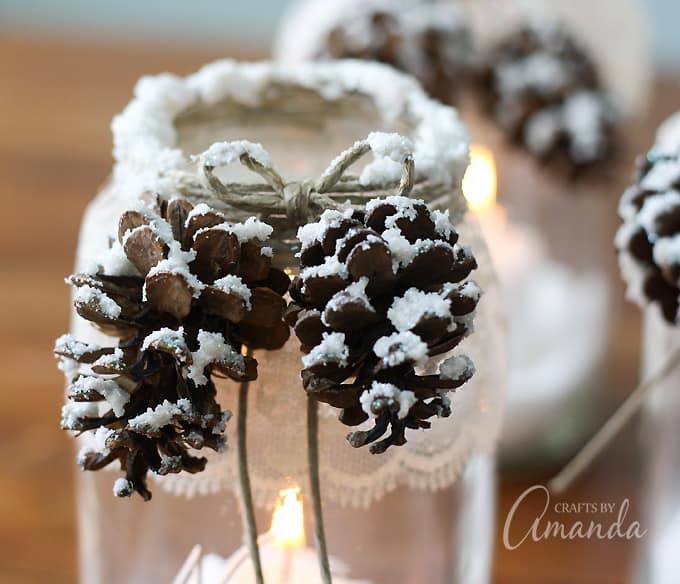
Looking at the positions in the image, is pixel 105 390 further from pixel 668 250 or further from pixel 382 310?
pixel 668 250

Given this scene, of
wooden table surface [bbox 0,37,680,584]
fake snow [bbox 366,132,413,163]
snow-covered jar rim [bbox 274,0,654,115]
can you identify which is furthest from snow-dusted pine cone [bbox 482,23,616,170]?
fake snow [bbox 366,132,413,163]

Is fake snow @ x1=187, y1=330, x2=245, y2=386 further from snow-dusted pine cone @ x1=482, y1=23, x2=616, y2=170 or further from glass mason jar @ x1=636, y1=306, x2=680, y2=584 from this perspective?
snow-dusted pine cone @ x1=482, y1=23, x2=616, y2=170

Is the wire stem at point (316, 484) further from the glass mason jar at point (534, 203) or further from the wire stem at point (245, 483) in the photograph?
the glass mason jar at point (534, 203)

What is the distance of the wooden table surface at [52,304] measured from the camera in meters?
0.49

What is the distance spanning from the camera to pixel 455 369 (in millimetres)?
247

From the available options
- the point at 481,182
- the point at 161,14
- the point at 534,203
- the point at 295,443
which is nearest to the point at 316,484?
the point at 295,443

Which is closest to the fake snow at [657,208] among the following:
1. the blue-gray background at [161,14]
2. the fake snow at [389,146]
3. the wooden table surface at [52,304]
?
the fake snow at [389,146]

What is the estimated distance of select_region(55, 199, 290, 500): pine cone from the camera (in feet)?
0.80

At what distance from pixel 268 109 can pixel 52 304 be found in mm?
380

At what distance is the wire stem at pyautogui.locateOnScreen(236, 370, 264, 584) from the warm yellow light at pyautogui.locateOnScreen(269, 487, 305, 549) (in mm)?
17

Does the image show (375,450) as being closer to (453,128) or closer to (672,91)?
(453,128)

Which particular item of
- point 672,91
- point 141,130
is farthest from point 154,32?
point 141,130

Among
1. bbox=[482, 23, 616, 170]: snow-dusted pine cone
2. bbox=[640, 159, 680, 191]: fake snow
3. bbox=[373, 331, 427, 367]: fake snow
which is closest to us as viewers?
bbox=[373, 331, 427, 367]: fake snow

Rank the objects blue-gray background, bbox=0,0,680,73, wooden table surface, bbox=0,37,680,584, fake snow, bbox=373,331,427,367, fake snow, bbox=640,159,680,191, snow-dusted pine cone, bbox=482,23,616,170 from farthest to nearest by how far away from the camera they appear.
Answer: blue-gray background, bbox=0,0,680,73 → snow-dusted pine cone, bbox=482,23,616,170 → wooden table surface, bbox=0,37,680,584 → fake snow, bbox=640,159,680,191 → fake snow, bbox=373,331,427,367
